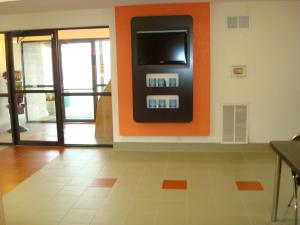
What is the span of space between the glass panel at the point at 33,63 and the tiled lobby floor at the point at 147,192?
1729 millimetres

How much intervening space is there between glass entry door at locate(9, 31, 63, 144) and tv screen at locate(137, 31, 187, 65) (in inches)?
68.3

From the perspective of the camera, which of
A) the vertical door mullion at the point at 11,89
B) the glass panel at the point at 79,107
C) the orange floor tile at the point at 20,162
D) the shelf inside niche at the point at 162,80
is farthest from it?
the glass panel at the point at 79,107

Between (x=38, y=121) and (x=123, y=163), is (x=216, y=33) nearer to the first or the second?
(x=123, y=163)

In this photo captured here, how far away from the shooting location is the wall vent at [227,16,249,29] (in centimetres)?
519

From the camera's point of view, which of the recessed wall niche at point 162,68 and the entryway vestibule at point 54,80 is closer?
the recessed wall niche at point 162,68

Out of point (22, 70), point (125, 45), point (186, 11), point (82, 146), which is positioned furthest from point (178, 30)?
point (22, 70)

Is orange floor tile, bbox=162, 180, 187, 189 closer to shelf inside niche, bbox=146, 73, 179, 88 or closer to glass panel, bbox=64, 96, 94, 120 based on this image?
shelf inside niche, bbox=146, 73, 179, 88

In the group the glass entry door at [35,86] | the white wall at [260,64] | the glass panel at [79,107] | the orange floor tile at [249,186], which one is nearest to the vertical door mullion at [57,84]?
the glass entry door at [35,86]

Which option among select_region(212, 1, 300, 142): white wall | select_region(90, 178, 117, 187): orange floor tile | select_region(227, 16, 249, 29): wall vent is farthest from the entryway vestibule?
select_region(227, 16, 249, 29): wall vent

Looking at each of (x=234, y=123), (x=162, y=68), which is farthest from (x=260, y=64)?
(x=162, y=68)

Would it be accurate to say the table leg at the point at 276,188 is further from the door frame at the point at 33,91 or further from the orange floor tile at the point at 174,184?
the door frame at the point at 33,91

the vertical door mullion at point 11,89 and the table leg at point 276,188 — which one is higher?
the vertical door mullion at point 11,89

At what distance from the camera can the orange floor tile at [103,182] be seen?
4.15m

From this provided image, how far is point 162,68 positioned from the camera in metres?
5.31
